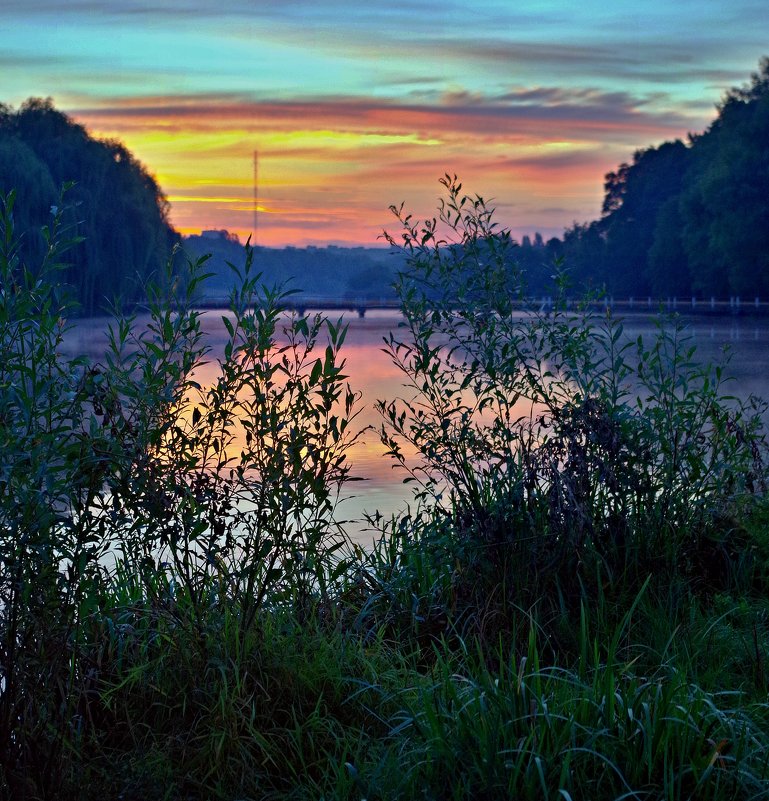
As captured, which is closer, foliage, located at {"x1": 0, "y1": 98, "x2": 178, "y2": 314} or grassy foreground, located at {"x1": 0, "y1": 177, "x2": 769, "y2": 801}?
grassy foreground, located at {"x1": 0, "y1": 177, "x2": 769, "y2": 801}

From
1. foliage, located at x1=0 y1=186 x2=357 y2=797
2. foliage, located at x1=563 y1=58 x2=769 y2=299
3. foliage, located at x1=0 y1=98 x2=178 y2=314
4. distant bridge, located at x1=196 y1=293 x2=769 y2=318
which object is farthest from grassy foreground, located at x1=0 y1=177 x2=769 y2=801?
foliage, located at x1=563 y1=58 x2=769 y2=299

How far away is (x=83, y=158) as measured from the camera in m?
63.8

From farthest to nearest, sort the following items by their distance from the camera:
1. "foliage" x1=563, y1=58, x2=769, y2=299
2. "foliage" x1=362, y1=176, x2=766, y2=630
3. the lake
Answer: "foliage" x1=563, y1=58, x2=769, y2=299 < the lake < "foliage" x1=362, y1=176, x2=766, y2=630

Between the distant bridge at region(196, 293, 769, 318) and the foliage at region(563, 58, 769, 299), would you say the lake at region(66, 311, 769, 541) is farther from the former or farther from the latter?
the foliage at region(563, 58, 769, 299)

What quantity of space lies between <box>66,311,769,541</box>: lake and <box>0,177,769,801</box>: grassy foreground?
448 millimetres

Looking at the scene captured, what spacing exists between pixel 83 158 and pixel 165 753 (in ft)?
210

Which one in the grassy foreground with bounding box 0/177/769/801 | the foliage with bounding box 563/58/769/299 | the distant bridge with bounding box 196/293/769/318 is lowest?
the grassy foreground with bounding box 0/177/769/801

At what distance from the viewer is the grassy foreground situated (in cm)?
335

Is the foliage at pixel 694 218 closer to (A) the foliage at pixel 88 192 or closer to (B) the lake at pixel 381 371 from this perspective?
(B) the lake at pixel 381 371

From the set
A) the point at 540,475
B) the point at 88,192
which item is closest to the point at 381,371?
the point at 540,475

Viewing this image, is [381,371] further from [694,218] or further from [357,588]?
[694,218]

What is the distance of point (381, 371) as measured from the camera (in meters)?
27.1

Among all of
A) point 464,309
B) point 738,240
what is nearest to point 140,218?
point 738,240

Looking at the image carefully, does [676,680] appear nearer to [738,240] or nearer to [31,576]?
[31,576]
